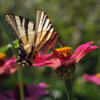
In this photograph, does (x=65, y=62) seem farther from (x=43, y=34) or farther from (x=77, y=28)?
(x=77, y=28)

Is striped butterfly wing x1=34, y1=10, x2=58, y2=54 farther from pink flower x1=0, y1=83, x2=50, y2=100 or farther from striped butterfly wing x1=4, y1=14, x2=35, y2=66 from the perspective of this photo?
pink flower x1=0, y1=83, x2=50, y2=100

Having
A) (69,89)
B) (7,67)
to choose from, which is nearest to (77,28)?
(7,67)

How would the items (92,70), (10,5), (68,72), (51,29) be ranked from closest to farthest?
(68,72), (51,29), (92,70), (10,5)

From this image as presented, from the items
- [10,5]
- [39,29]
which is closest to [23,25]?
[39,29]

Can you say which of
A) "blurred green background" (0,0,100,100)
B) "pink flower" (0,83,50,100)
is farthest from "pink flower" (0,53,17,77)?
"blurred green background" (0,0,100,100)

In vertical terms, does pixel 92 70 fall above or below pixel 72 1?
below

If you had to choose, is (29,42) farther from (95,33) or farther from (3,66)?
(95,33)

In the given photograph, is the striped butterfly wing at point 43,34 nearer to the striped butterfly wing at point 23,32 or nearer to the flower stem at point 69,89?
the striped butterfly wing at point 23,32

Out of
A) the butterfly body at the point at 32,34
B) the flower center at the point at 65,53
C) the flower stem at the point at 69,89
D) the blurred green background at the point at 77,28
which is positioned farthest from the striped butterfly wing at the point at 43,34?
the blurred green background at the point at 77,28
